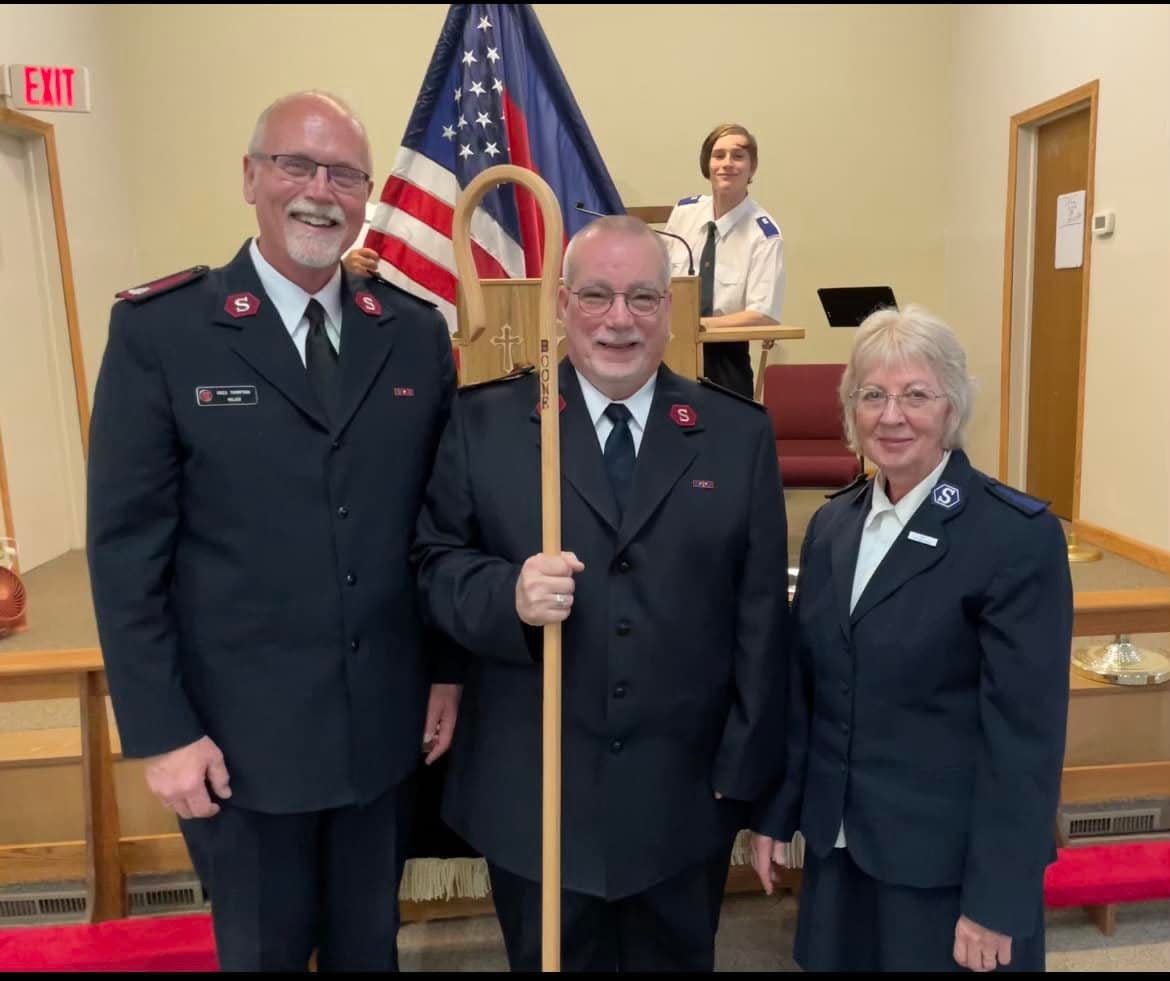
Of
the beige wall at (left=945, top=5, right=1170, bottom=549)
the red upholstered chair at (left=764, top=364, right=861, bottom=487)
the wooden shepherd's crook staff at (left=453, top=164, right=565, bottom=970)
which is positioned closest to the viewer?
the wooden shepherd's crook staff at (left=453, top=164, right=565, bottom=970)

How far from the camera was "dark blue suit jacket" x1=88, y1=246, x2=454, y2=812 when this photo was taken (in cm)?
Answer: 142

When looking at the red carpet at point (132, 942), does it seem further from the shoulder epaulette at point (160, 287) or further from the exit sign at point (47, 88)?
the exit sign at point (47, 88)

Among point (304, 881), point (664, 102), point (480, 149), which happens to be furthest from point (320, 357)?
point (664, 102)

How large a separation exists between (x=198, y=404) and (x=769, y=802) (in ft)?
3.62

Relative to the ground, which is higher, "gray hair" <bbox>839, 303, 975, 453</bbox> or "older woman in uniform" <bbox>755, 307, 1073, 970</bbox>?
"gray hair" <bbox>839, 303, 975, 453</bbox>

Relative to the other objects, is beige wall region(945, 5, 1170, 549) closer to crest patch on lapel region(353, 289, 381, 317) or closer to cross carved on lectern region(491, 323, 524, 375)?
cross carved on lectern region(491, 323, 524, 375)

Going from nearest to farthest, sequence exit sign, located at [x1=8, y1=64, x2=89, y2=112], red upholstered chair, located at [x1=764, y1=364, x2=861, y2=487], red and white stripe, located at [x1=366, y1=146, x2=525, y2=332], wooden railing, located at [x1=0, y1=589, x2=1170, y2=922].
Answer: wooden railing, located at [x1=0, y1=589, x2=1170, y2=922] < red and white stripe, located at [x1=366, y1=146, x2=525, y2=332] < exit sign, located at [x1=8, y1=64, x2=89, y2=112] < red upholstered chair, located at [x1=764, y1=364, x2=861, y2=487]

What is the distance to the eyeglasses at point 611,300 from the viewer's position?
4.71 feet

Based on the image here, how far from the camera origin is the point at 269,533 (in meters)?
1.46

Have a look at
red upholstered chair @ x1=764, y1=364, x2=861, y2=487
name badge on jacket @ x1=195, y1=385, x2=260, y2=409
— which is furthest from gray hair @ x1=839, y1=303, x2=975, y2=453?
red upholstered chair @ x1=764, y1=364, x2=861, y2=487

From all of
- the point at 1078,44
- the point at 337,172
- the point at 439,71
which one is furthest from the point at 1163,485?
the point at 337,172

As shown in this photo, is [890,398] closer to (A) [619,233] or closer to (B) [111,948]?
(A) [619,233]

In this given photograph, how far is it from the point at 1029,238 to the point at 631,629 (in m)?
5.70

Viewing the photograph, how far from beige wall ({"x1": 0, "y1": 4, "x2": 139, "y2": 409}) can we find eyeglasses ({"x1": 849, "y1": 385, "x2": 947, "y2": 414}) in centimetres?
545
